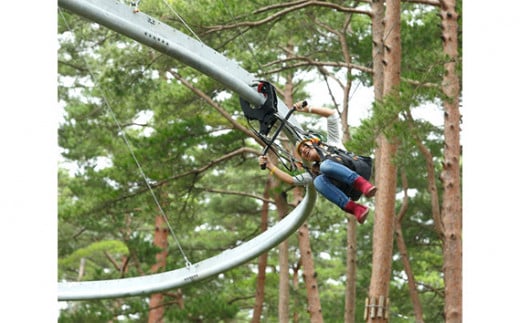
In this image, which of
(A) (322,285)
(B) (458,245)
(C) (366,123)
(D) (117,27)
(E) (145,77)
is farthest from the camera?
(A) (322,285)

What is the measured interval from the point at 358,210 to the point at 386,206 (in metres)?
3.74

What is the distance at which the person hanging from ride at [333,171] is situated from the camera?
22.1ft

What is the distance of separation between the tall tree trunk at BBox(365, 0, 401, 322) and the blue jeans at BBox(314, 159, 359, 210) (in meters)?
3.10

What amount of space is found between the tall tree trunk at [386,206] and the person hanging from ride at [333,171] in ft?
9.41

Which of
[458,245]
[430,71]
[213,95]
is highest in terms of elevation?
[213,95]

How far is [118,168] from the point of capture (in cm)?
1538

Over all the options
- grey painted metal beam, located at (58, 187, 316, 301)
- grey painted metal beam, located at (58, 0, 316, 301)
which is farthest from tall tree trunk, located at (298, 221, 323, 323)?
grey painted metal beam, located at (58, 0, 316, 301)

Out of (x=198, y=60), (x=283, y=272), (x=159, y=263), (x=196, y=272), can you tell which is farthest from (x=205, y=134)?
(x=198, y=60)

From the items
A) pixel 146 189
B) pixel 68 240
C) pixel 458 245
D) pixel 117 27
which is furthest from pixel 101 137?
pixel 117 27

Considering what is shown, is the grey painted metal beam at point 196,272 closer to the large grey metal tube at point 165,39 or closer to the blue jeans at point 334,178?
the blue jeans at point 334,178

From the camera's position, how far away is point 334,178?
6.82m

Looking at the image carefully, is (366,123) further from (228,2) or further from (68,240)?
(68,240)

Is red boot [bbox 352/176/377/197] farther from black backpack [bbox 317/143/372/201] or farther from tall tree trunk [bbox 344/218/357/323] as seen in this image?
tall tree trunk [bbox 344/218/357/323]

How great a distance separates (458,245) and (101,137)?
1003 cm
